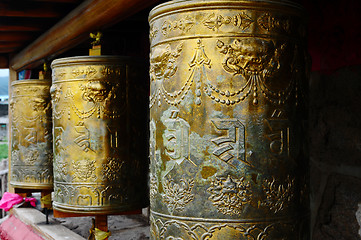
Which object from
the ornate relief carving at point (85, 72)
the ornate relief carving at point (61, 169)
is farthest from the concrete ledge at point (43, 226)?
the ornate relief carving at point (85, 72)

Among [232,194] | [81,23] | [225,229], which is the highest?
[81,23]

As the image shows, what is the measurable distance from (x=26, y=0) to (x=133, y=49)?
82cm

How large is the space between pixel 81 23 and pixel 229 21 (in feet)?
5.38

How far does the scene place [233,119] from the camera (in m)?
1.34

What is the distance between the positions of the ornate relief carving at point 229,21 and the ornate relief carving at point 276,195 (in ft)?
1.51

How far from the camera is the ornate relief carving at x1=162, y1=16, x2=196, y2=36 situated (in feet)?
4.50

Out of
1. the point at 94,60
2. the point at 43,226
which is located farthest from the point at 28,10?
the point at 43,226

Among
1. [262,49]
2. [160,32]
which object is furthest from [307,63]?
[160,32]

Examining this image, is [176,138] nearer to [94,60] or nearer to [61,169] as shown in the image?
[94,60]

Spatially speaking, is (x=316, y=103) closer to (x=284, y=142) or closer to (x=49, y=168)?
(x=284, y=142)

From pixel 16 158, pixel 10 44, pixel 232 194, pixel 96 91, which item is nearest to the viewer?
pixel 232 194

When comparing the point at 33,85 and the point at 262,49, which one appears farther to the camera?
the point at 33,85

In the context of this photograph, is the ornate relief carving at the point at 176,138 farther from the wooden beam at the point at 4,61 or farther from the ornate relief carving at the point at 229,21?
the wooden beam at the point at 4,61

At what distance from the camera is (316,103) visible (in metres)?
1.79
